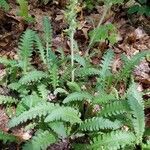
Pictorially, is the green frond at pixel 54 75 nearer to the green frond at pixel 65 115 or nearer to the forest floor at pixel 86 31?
the green frond at pixel 65 115

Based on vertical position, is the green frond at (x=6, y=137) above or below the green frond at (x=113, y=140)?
below

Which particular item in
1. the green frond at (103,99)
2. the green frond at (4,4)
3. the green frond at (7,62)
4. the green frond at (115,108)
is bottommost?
the green frond at (115,108)

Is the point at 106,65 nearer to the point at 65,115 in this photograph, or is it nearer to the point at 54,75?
the point at 54,75

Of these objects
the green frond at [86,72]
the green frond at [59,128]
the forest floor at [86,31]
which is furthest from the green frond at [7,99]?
the green frond at [86,72]

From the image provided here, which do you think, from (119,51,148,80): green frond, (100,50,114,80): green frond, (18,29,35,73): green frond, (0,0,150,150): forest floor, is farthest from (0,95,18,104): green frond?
(119,51,148,80): green frond

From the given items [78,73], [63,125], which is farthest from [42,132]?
[78,73]

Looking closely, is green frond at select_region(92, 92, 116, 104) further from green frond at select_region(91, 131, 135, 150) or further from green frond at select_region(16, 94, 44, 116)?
green frond at select_region(16, 94, 44, 116)
